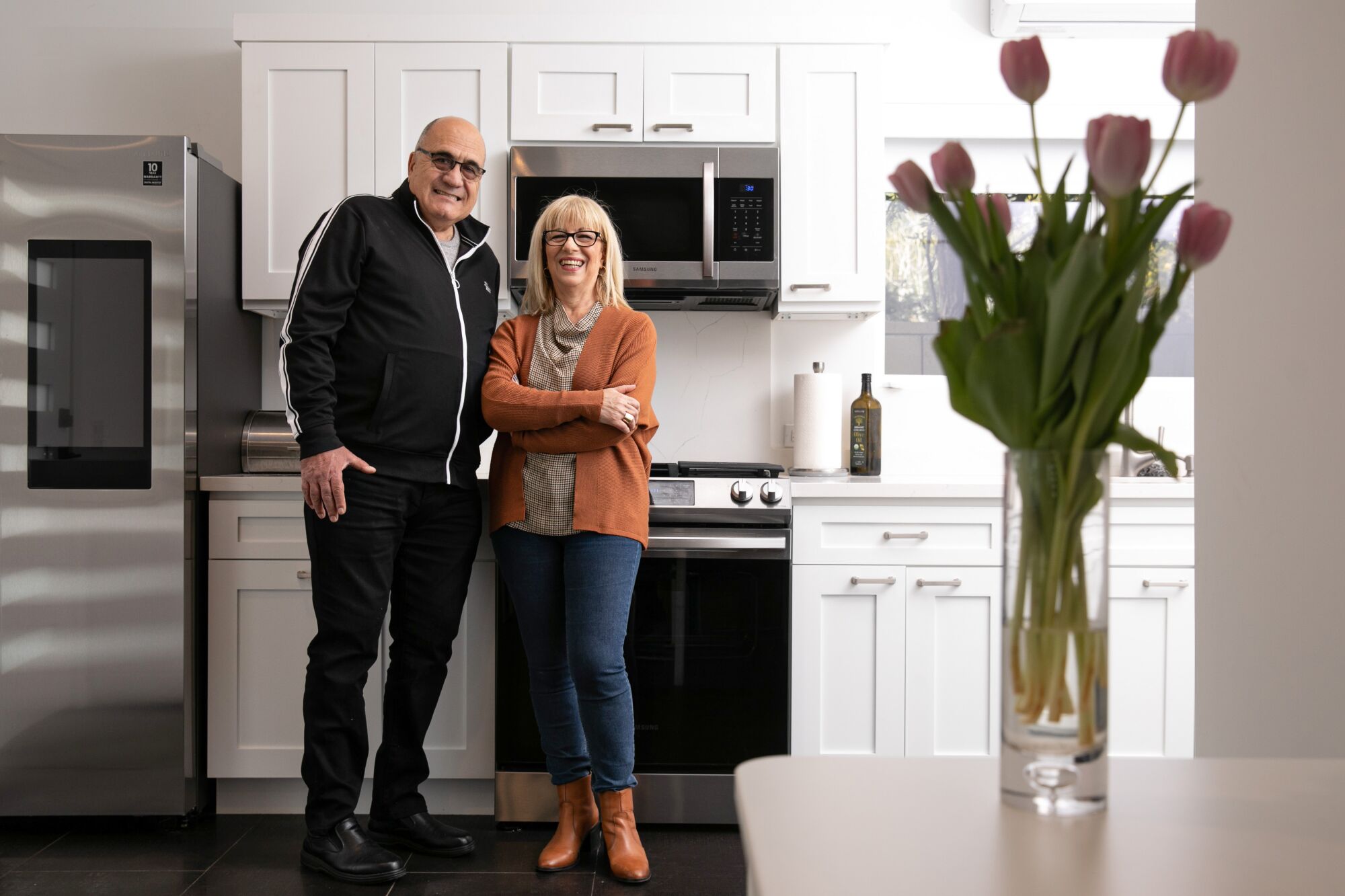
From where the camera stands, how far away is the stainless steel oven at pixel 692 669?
2.54 meters

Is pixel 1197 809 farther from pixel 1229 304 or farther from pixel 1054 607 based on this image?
pixel 1229 304

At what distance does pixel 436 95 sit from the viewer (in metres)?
2.84

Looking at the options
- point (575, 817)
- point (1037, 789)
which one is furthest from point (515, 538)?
point (1037, 789)

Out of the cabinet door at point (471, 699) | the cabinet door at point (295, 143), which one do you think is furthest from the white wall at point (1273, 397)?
A: the cabinet door at point (295, 143)

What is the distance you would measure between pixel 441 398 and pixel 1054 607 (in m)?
1.77

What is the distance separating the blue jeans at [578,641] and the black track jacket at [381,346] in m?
0.29

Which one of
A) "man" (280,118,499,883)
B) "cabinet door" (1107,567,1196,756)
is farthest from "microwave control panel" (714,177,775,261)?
"cabinet door" (1107,567,1196,756)

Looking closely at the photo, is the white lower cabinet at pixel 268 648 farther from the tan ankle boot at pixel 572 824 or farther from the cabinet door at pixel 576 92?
the cabinet door at pixel 576 92

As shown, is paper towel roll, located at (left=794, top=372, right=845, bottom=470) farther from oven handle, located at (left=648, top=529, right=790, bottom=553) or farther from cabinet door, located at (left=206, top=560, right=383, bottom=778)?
cabinet door, located at (left=206, top=560, right=383, bottom=778)

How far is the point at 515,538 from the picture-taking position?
2.22 m

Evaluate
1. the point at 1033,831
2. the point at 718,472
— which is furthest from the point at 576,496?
the point at 1033,831

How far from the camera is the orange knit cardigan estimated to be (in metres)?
2.12

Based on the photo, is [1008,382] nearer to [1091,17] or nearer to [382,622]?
[382,622]

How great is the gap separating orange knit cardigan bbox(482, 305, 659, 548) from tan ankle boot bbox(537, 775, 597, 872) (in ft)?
2.02
